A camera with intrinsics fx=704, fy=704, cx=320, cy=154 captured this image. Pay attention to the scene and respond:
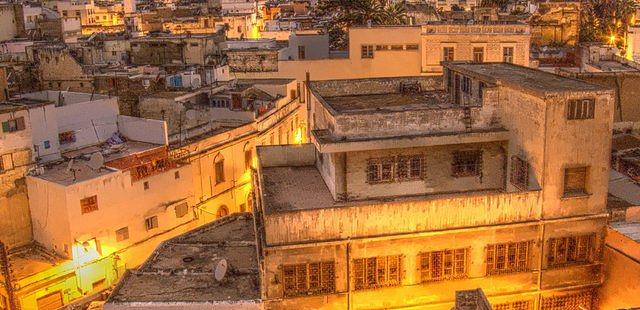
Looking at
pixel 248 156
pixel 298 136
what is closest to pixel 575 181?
pixel 248 156

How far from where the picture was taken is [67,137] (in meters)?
36.0

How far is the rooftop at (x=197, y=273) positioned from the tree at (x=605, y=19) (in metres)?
52.9

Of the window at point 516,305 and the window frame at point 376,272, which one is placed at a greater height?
the window frame at point 376,272

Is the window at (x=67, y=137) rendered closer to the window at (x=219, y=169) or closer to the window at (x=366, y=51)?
the window at (x=219, y=169)

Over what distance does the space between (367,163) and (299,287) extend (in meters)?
4.86

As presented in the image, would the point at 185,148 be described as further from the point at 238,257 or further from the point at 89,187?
the point at 238,257

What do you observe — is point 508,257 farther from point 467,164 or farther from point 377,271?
point 377,271

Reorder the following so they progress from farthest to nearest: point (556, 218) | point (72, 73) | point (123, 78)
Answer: point (72, 73), point (123, 78), point (556, 218)

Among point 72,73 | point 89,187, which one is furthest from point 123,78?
point 89,187

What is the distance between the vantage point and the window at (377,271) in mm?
21906

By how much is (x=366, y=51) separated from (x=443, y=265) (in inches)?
1011

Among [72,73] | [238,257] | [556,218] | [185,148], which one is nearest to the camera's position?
[556,218]

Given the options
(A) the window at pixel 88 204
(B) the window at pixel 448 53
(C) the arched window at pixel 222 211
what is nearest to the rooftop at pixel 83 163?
(A) the window at pixel 88 204

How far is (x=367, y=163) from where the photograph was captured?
23.8 meters
